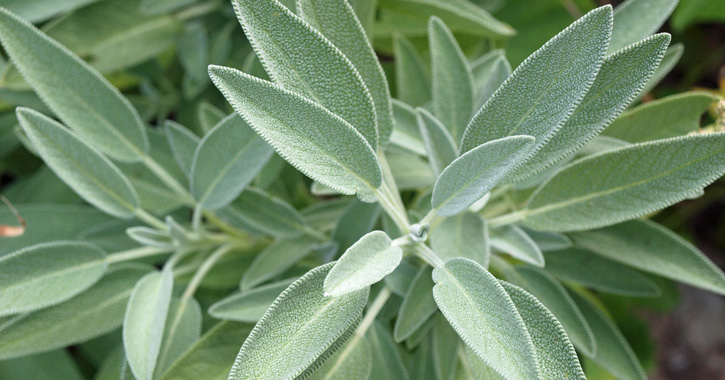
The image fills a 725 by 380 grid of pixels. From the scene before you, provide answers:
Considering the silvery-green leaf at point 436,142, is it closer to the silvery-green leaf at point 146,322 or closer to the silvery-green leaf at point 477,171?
the silvery-green leaf at point 477,171

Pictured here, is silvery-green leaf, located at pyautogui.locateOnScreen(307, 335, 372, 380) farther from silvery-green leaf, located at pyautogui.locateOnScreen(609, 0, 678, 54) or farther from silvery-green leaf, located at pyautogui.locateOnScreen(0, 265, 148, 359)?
silvery-green leaf, located at pyautogui.locateOnScreen(609, 0, 678, 54)

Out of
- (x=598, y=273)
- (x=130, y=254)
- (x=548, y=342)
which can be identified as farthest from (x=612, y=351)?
(x=130, y=254)

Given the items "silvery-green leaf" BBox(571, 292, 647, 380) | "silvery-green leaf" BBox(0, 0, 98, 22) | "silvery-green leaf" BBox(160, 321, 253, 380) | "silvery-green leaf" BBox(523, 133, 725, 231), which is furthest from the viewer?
"silvery-green leaf" BBox(0, 0, 98, 22)

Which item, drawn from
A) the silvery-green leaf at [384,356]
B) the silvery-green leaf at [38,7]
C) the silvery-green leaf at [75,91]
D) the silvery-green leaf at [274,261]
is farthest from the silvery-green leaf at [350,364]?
the silvery-green leaf at [38,7]

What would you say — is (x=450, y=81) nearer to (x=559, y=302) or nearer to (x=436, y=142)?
(x=436, y=142)

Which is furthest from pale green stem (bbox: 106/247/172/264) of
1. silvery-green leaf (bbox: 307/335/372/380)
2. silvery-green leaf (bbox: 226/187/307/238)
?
silvery-green leaf (bbox: 307/335/372/380)
